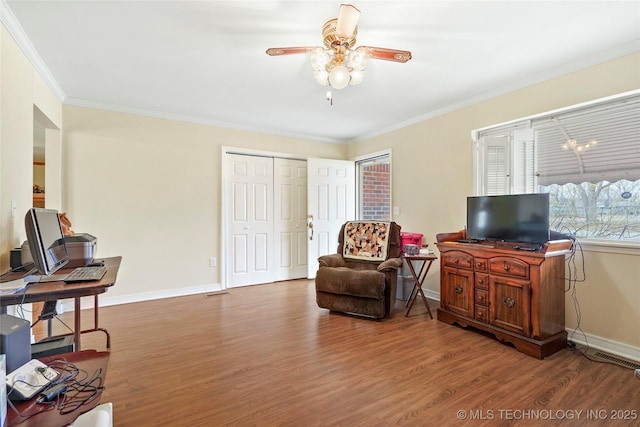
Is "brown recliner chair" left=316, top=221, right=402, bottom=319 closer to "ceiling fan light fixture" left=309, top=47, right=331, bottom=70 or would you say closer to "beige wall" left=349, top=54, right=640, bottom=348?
"beige wall" left=349, top=54, right=640, bottom=348

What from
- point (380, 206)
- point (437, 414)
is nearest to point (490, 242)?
point (437, 414)

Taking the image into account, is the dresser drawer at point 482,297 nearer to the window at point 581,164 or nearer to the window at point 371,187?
the window at point 581,164

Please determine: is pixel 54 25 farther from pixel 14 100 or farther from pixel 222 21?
pixel 222 21

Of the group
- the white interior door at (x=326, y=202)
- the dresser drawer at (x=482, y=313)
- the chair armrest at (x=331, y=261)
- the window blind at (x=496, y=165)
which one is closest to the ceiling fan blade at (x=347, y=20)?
the window blind at (x=496, y=165)

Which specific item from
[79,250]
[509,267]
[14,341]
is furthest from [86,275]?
[509,267]

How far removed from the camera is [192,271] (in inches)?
162

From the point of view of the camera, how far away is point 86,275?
5.91 ft

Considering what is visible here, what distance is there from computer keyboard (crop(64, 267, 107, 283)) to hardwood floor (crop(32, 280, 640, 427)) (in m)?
0.75

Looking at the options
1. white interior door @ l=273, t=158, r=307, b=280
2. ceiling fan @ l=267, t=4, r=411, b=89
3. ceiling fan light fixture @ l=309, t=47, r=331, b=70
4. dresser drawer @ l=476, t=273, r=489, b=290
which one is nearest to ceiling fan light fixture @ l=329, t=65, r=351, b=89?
ceiling fan @ l=267, t=4, r=411, b=89

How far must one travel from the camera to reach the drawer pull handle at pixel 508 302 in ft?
8.16

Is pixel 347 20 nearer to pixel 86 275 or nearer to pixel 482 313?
pixel 86 275

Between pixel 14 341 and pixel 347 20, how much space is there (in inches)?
78.1

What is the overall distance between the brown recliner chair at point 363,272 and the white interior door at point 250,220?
4.73 feet

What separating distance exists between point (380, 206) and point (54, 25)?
15.0 feet
